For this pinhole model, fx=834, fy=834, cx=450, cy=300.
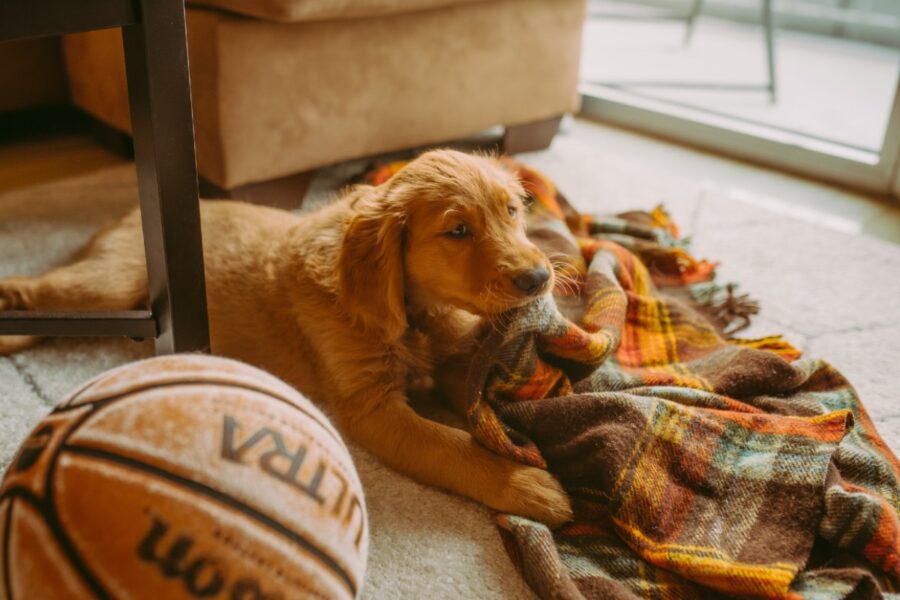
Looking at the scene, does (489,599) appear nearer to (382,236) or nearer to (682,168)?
(382,236)

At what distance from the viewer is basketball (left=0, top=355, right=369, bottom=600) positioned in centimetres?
80

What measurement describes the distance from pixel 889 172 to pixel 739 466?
1980 mm

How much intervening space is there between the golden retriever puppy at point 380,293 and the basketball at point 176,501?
48cm

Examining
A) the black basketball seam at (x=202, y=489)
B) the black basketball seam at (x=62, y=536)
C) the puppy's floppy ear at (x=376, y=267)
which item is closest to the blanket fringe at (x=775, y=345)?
the puppy's floppy ear at (x=376, y=267)

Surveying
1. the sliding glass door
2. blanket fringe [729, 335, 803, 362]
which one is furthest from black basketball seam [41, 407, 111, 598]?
the sliding glass door

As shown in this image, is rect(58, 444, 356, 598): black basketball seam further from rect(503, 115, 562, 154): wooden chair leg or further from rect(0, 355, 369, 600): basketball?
rect(503, 115, 562, 154): wooden chair leg

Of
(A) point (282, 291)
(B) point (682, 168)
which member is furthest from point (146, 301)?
(B) point (682, 168)

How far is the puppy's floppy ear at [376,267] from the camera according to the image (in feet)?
4.80

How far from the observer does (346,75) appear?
244cm

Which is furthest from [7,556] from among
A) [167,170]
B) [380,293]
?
[380,293]

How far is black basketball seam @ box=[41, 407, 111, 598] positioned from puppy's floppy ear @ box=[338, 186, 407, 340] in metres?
0.67

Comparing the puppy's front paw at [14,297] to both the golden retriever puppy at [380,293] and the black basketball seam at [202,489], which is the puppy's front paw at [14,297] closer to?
the golden retriever puppy at [380,293]

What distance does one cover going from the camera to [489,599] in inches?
48.3

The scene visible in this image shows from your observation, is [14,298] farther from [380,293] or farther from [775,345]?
[775,345]
